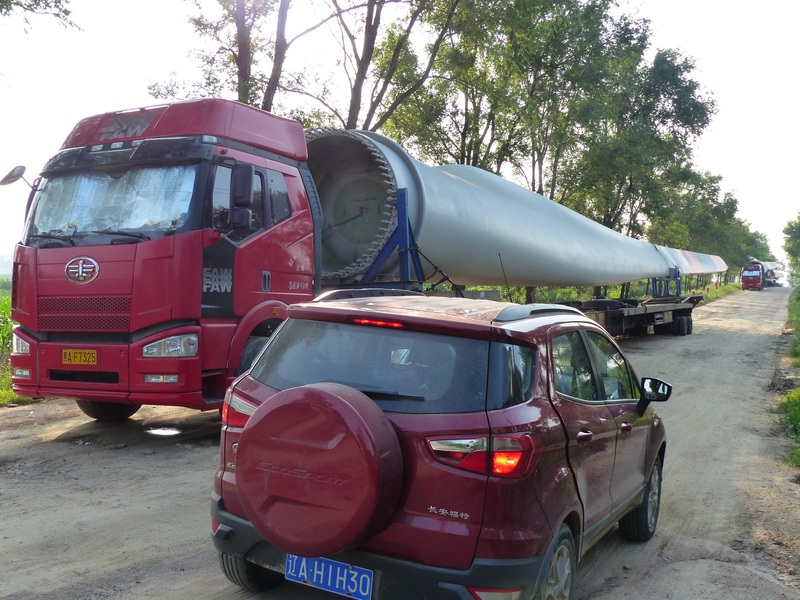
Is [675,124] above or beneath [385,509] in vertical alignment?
above

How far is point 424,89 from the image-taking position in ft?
76.5

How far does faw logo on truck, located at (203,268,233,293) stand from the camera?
655 centimetres

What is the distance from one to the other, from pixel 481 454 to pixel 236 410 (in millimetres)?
1188

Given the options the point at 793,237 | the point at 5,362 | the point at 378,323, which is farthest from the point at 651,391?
the point at 793,237

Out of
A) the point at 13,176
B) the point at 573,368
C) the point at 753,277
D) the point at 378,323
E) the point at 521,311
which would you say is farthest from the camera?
the point at 753,277

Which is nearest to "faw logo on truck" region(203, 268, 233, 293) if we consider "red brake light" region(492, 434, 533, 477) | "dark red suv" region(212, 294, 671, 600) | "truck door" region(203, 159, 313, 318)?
"truck door" region(203, 159, 313, 318)

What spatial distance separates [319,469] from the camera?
277 cm

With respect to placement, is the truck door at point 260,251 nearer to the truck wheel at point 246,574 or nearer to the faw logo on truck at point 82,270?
the faw logo on truck at point 82,270

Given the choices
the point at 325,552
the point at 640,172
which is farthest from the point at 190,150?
the point at 640,172

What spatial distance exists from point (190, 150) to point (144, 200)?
2.04 ft

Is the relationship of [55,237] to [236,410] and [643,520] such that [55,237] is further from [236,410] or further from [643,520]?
[643,520]

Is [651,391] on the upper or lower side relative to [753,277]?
lower

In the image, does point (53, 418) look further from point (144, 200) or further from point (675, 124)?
point (675, 124)

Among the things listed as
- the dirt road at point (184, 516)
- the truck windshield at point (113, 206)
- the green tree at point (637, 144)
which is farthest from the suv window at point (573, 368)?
the green tree at point (637, 144)
